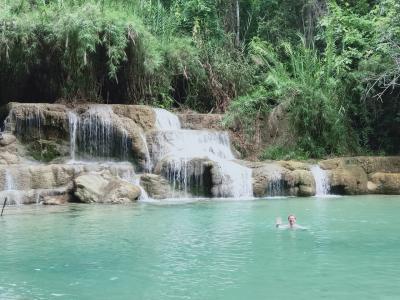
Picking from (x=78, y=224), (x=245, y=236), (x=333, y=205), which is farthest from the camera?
(x=333, y=205)

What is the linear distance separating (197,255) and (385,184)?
398 inches

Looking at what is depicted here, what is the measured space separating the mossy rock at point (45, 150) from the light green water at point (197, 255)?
4.51 m

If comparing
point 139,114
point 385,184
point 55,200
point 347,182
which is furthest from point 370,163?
point 55,200

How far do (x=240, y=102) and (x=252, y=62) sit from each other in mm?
3582

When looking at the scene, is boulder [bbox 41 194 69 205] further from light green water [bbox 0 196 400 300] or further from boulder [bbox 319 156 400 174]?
boulder [bbox 319 156 400 174]

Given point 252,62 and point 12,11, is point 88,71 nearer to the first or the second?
point 12,11

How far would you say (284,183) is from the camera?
1493 cm

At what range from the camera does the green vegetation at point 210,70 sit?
55.9ft

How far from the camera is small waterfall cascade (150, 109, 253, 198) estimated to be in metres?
14.6

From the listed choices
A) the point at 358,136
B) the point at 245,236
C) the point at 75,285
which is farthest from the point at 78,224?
the point at 358,136

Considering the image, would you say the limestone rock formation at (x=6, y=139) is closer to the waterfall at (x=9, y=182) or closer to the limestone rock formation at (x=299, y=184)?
the waterfall at (x=9, y=182)

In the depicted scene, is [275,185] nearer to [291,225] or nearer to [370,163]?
[370,163]

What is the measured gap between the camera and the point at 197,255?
6.79 meters

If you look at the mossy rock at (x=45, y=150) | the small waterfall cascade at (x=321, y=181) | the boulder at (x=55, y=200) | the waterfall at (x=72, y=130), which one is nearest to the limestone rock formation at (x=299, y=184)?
the small waterfall cascade at (x=321, y=181)
